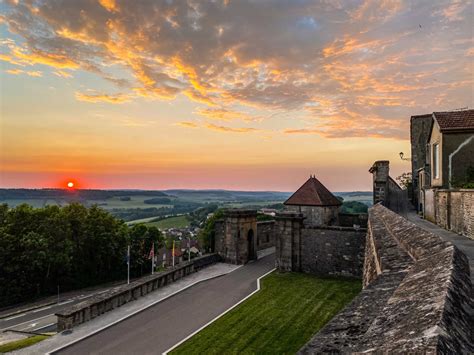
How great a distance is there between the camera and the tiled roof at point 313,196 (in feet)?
99.4

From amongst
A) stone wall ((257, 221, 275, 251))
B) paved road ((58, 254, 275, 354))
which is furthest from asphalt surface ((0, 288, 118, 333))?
stone wall ((257, 221, 275, 251))

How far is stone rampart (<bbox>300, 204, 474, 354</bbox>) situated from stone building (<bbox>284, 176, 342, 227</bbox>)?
2576 centimetres

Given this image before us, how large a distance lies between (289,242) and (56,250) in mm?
27713

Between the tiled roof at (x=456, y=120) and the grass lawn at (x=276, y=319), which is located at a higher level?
the tiled roof at (x=456, y=120)

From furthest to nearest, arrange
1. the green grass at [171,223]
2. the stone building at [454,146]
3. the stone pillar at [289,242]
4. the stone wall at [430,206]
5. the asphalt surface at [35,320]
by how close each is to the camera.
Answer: the green grass at [171,223], the asphalt surface at [35,320], the stone pillar at [289,242], the stone wall at [430,206], the stone building at [454,146]

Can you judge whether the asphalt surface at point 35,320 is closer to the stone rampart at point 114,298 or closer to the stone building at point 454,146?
the stone rampart at point 114,298

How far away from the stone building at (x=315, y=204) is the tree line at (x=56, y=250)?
83.8ft

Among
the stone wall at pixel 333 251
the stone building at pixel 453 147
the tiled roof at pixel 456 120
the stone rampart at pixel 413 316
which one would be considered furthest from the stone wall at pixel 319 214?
the stone rampart at pixel 413 316

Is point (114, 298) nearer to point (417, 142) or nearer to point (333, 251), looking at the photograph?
point (333, 251)

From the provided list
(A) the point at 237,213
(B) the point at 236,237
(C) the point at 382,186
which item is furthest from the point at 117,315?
(C) the point at 382,186

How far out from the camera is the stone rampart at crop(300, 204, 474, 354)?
196 centimetres

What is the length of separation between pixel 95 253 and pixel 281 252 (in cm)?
2894

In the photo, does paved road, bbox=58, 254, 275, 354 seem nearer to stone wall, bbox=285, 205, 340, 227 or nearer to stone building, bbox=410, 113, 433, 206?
stone wall, bbox=285, 205, 340, 227

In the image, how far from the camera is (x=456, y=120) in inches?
702
